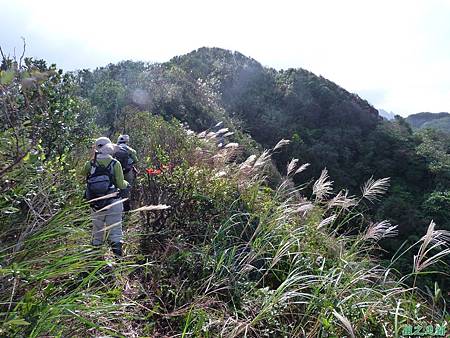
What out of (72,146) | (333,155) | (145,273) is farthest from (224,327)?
(333,155)

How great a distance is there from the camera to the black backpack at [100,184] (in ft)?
11.6

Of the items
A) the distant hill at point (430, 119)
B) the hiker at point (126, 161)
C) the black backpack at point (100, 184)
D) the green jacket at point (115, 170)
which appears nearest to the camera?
the black backpack at point (100, 184)

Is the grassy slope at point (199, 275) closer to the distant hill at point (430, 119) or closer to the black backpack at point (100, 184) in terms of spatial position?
the black backpack at point (100, 184)

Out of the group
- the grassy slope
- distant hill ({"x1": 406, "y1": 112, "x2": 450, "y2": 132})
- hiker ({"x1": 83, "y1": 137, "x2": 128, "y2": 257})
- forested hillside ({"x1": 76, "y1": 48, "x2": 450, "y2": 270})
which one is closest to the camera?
the grassy slope

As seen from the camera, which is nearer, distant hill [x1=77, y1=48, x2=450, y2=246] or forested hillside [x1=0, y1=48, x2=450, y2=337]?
forested hillside [x1=0, y1=48, x2=450, y2=337]

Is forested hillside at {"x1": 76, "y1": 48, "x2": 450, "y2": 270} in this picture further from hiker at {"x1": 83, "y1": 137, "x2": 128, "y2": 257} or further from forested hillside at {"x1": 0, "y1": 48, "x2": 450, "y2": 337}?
hiker at {"x1": 83, "y1": 137, "x2": 128, "y2": 257}

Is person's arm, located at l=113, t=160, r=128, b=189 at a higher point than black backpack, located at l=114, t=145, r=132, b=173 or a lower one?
lower

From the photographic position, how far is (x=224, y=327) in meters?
2.51

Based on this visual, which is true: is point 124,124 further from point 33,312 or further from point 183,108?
point 33,312

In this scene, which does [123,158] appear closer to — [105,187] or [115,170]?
[115,170]

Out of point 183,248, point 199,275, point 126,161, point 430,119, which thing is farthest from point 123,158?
point 430,119

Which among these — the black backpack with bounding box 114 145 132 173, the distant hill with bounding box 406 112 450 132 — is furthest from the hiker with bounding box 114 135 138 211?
the distant hill with bounding box 406 112 450 132

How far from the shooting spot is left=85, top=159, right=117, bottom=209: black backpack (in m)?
3.54

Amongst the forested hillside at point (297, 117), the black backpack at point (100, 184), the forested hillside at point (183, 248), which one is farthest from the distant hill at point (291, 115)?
the black backpack at point (100, 184)
